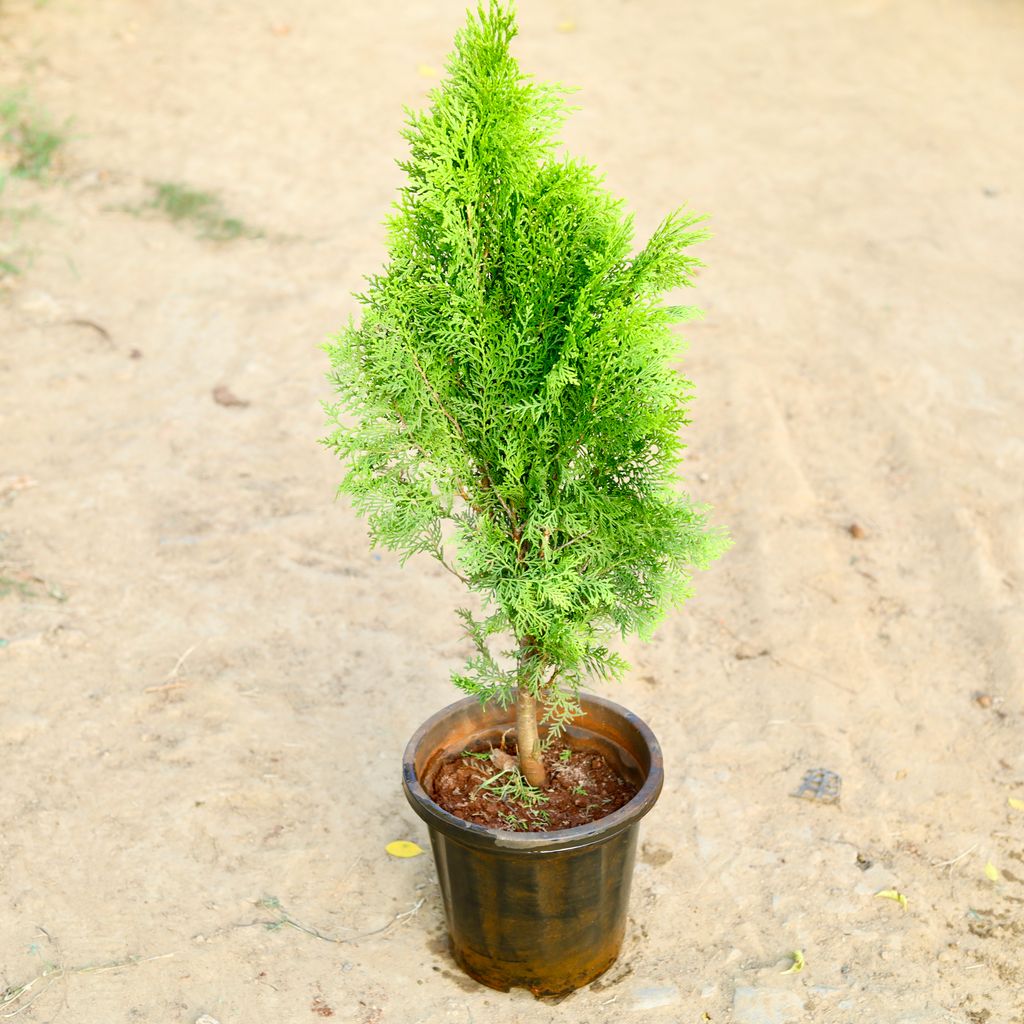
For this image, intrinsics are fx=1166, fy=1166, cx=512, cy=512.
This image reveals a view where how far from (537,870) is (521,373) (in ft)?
4.71

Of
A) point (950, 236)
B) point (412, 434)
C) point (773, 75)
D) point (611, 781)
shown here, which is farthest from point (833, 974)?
point (773, 75)

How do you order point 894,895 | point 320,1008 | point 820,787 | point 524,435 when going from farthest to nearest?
point 820,787, point 894,895, point 320,1008, point 524,435

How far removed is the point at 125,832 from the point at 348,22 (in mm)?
9633

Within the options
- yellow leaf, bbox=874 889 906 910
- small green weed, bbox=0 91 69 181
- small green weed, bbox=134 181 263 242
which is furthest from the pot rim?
small green weed, bbox=0 91 69 181

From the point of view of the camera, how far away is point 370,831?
434 cm

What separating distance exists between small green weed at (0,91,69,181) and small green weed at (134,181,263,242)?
3.03ft

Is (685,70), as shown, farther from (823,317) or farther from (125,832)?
(125,832)

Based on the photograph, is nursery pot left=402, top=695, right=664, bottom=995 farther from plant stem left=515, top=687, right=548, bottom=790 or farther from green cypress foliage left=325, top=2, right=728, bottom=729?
green cypress foliage left=325, top=2, right=728, bottom=729

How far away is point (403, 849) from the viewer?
424 centimetres

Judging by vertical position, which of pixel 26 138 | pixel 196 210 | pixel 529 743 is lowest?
pixel 529 743

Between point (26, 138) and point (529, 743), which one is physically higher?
point (26, 138)

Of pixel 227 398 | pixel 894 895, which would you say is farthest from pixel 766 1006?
pixel 227 398

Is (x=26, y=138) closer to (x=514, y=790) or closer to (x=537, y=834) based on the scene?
(x=514, y=790)

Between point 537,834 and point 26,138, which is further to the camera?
point 26,138
